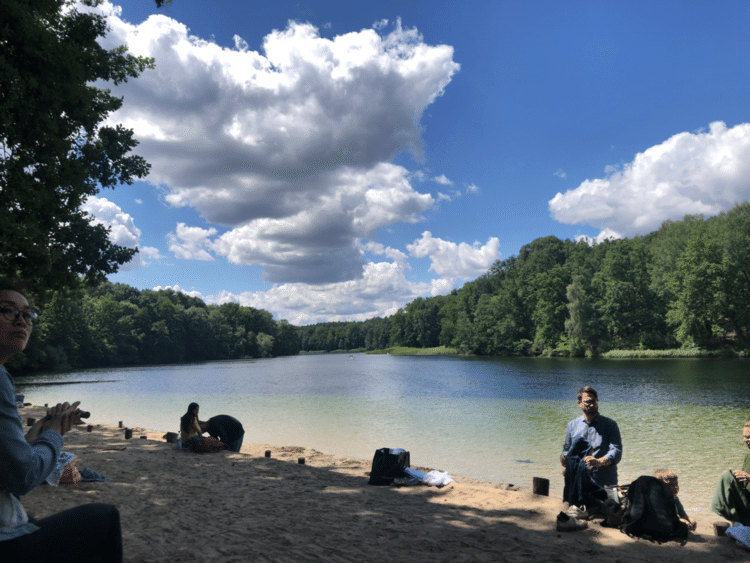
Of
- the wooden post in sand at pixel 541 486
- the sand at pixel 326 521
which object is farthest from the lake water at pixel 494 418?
the sand at pixel 326 521

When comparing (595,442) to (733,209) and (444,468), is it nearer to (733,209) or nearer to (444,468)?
(444,468)

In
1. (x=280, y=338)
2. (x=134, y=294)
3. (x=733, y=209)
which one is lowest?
(x=280, y=338)

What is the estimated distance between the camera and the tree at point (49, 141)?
10594 millimetres

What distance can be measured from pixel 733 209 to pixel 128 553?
Answer: 78498mm

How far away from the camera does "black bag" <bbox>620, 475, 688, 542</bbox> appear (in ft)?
17.4

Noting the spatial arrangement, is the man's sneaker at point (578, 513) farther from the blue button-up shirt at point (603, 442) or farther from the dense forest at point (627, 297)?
the dense forest at point (627, 297)

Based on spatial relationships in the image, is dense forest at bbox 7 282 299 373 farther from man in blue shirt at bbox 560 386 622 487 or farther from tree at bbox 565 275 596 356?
tree at bbox 565 275 596 356

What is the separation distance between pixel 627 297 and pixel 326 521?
228ft

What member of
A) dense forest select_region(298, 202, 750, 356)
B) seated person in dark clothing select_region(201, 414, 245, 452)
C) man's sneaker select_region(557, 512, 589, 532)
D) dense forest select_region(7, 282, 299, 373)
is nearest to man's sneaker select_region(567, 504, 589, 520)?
man's sneaker select_region(557, 512, 589, 532)

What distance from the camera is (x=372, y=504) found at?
6.81m

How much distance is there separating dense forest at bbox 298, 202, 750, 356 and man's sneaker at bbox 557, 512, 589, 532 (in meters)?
57.2

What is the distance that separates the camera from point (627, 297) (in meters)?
64.4

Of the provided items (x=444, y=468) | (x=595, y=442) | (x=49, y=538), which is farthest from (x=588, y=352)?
(x=49, y=538)

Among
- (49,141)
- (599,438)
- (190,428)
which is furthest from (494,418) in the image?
(49,141)
